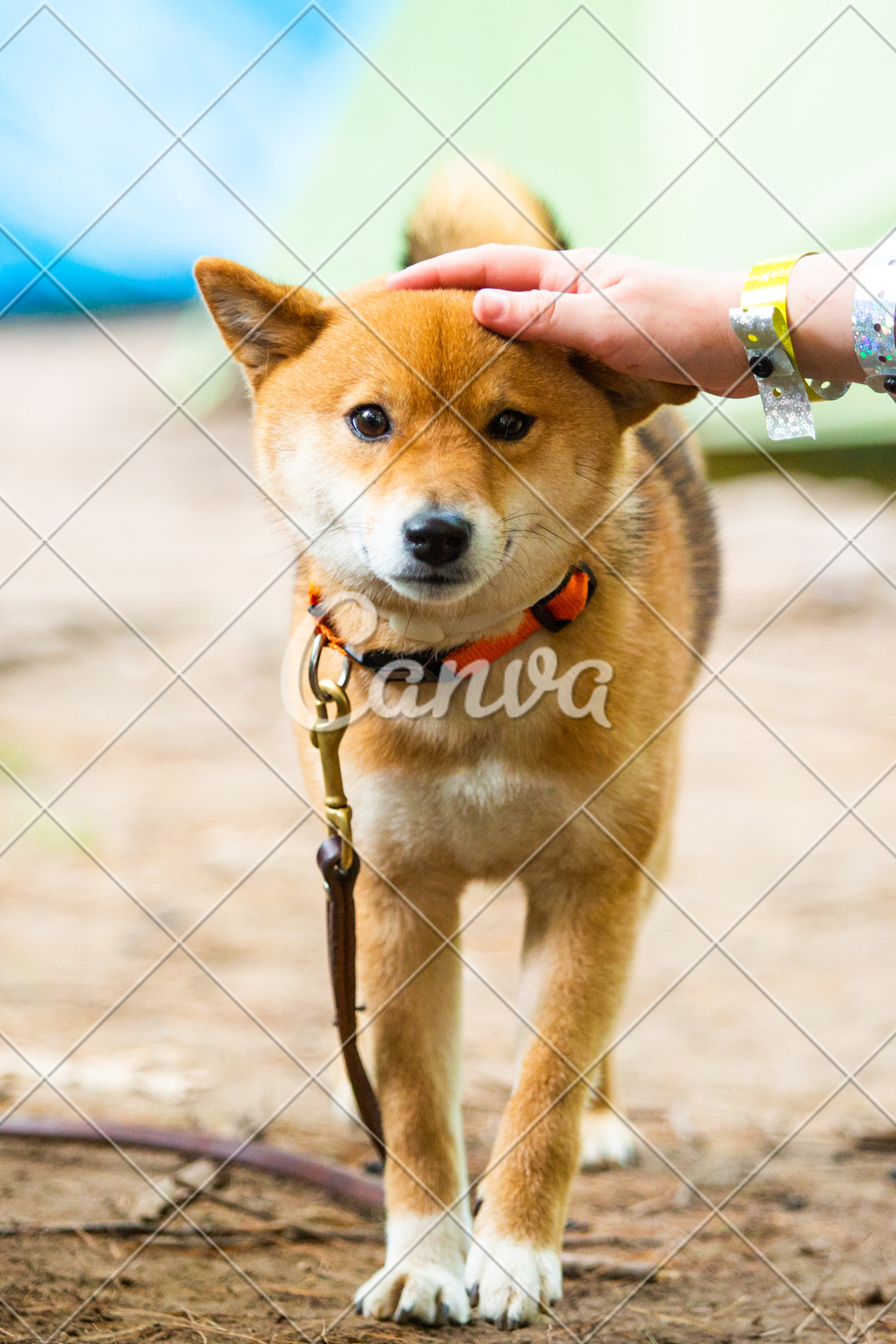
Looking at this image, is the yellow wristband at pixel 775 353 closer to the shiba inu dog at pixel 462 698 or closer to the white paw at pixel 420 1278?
the shiba inu dog at pixel 462 698

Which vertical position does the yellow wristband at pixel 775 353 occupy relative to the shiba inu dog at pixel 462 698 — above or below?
above

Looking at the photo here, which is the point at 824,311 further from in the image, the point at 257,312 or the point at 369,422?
the point at 257,312

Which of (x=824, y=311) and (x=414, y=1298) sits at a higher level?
(x=824, y=311)

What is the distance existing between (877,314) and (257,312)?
998 millimetres


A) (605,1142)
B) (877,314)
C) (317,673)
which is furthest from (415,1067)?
(877,314)

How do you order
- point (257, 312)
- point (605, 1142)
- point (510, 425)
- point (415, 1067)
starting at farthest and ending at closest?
point (605, 1142) → point (415, 1067) → point (257, 312) → point (510, 425)

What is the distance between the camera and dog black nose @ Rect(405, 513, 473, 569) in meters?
1.72

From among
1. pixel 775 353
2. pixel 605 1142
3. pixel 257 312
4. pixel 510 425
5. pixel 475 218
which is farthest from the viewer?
pixel 605 1142

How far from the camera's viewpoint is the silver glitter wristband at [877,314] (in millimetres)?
1636

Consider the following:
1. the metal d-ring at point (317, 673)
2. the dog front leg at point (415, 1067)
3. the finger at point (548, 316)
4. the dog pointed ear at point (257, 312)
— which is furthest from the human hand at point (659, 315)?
the dog front leg at point (415, 1067)

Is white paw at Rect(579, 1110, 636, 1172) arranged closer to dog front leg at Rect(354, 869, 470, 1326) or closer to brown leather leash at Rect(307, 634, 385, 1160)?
dog front leg at Rect(354, 869, 470, 1326)

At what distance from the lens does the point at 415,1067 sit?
6.91 feet

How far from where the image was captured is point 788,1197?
2482mm

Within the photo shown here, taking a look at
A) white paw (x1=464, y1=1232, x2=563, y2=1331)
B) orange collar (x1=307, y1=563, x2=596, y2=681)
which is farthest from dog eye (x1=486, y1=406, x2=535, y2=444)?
white paw (x1=464, y1=1232, x2=563, y2=1331)
